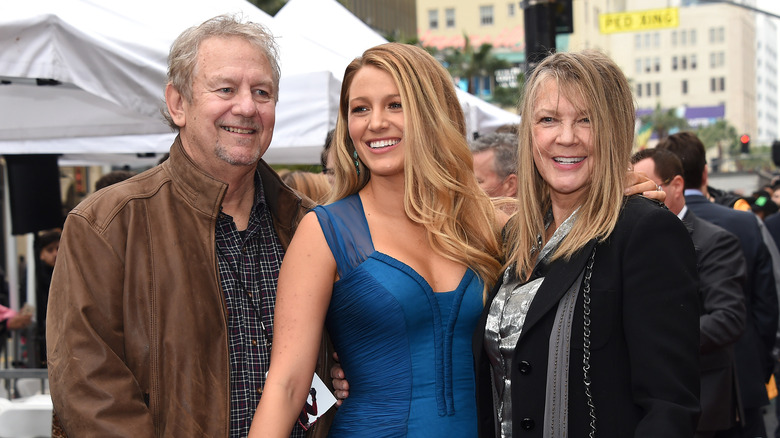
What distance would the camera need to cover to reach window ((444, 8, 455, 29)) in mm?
80375

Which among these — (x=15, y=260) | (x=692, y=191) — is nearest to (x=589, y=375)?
(x=692, y=191)

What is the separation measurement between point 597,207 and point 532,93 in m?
0.44

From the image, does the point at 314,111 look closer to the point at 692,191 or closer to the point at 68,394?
the point at 68,394

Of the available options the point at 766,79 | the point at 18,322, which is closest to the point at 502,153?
the point at 18,322

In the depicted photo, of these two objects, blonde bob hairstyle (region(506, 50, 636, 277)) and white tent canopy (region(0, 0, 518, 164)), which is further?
white tent canopy (region(0, 0, 518, 164))

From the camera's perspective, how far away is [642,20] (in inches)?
1062

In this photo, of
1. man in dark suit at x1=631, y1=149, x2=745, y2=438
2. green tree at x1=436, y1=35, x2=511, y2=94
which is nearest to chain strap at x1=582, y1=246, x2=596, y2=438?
man in dark suit at x1=631, y1=149, x2=745, y2=438

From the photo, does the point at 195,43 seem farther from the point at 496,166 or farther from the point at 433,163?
the point at 496,166

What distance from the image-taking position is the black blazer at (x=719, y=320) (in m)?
4.73

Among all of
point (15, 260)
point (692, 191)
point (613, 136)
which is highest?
point (613, 136)

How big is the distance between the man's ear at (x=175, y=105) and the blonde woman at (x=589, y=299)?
1.22 m

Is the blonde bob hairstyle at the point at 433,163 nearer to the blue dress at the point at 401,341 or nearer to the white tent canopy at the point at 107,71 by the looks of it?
the blue dress at the point at 401,341

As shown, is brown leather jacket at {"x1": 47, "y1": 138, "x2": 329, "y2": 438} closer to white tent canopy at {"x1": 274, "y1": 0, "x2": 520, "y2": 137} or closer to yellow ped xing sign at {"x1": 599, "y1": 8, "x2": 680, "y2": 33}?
white tent canopy at {"x1": 274, "y1": 0, "x2": 520, "y2": 137}

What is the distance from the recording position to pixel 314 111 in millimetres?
4551
